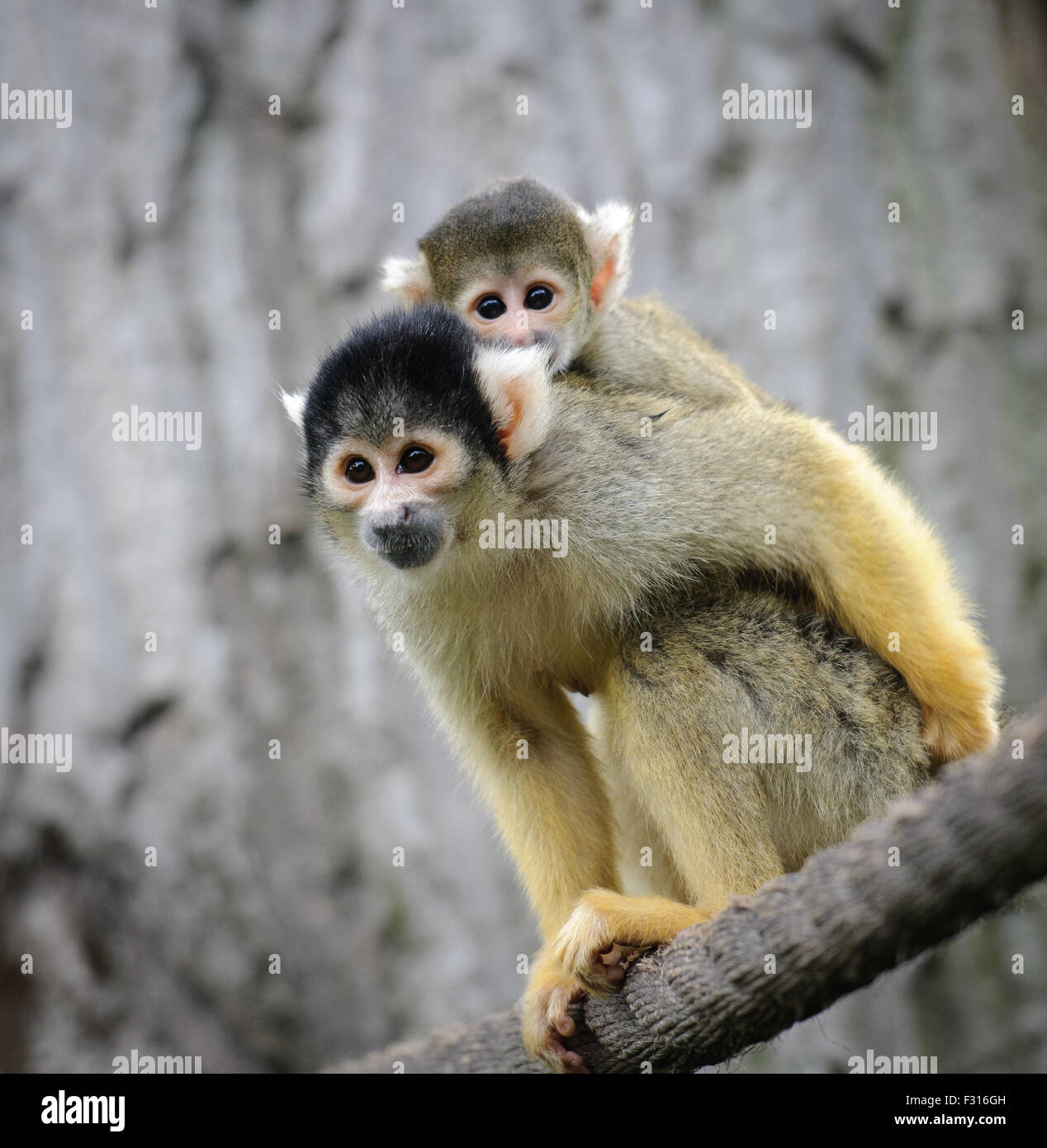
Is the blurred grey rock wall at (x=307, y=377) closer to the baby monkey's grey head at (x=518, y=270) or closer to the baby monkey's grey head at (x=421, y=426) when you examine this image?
the baby monkey's grey head at (x=518, y=270)

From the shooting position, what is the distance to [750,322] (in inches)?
265

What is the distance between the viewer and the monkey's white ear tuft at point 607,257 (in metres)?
4.62

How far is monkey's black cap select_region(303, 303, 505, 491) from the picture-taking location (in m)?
3.27

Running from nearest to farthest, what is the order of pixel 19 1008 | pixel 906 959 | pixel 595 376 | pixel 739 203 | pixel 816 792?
pixel 906 959
pixel 816 792
pixel 595 376
pixel 19 1008
pixel 739 203

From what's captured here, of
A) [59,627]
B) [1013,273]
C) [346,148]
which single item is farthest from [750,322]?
[59,627]

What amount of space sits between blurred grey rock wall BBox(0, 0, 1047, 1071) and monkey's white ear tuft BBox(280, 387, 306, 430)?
10.7ft

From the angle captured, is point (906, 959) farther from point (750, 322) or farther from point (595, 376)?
point (750, 322)

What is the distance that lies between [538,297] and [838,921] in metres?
2.93

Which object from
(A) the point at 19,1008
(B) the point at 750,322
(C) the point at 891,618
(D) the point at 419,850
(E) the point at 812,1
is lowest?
(A) the point at 19,1008

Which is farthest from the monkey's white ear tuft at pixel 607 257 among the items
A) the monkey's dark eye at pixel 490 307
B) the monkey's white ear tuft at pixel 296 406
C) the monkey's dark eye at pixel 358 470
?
the monkey's dark eye at pixel 358 470

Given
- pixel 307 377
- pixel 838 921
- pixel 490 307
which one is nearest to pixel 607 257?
pixel 490 307

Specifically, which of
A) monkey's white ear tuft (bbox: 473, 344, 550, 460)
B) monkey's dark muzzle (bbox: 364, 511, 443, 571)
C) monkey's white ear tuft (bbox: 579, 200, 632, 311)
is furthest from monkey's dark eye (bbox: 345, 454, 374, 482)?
monkey's white ear tuft (bbox: 579, 200, 632, 311)

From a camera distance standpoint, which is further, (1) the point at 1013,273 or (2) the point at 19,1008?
(1) the point at 1013,273

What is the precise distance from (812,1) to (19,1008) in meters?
7.59
